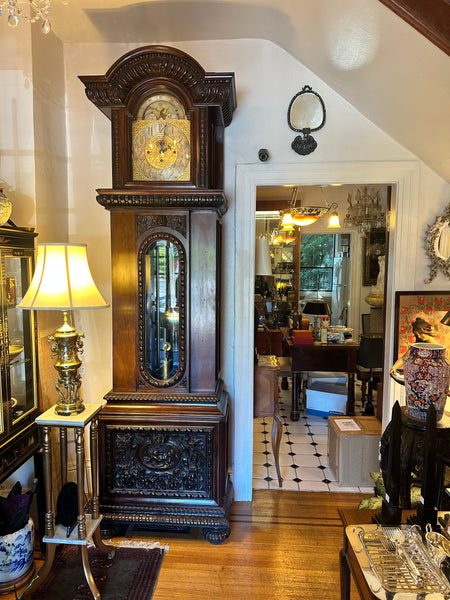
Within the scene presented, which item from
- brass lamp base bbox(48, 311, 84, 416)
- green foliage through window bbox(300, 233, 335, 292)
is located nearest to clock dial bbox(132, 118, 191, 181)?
brass lamp base bbox(48, 311, 84, 416)

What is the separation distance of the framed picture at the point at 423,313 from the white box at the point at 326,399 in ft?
6.13

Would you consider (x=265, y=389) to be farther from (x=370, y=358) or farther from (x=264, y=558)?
(x=370, y=358)

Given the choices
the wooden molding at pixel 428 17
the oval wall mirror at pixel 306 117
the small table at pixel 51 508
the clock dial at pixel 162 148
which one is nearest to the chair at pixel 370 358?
the oval wall mirror at pixel 306 117

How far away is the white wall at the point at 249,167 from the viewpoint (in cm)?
255

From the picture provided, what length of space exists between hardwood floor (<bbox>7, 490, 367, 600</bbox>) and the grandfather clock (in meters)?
0.14

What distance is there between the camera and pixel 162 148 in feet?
7.32

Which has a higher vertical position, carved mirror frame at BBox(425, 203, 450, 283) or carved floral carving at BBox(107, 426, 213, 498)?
carved mirror frame at BBox(425, 203, 450, 283)

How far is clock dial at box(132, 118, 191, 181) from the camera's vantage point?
222 cm

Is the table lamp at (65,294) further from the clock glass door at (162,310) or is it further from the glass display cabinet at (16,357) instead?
the clock glass door at (162,310)

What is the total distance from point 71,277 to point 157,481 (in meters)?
1.26

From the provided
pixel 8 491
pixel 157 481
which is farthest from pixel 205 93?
pixel 8 491

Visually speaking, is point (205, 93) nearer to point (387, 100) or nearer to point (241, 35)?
point (241, 35)

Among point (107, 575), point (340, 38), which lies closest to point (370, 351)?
point (340, 38)

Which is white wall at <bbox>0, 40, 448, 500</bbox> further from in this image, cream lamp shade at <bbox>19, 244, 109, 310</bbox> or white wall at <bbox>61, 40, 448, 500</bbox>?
cream lamp shade at <bbox>19, 244, 109, 310</bbox>
